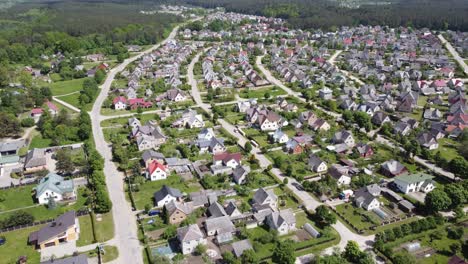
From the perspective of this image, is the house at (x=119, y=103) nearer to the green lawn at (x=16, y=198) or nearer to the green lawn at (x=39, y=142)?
the green lawn at (x=39, y=142)

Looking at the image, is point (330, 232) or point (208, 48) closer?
point (330, 232)

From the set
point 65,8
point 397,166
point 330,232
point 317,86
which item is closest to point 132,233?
point 330,232

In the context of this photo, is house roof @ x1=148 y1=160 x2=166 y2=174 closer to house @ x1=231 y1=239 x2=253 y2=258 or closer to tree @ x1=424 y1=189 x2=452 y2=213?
house @ x1=231 y1=239 x2=253 y2=258

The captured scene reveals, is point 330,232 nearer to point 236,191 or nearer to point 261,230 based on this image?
point 261,230

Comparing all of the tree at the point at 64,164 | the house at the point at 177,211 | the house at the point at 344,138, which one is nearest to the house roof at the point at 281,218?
the house at the point at 177,211

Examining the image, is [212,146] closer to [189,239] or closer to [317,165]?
[317,165]

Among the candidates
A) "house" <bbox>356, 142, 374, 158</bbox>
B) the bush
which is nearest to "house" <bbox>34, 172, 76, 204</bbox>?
the bush
